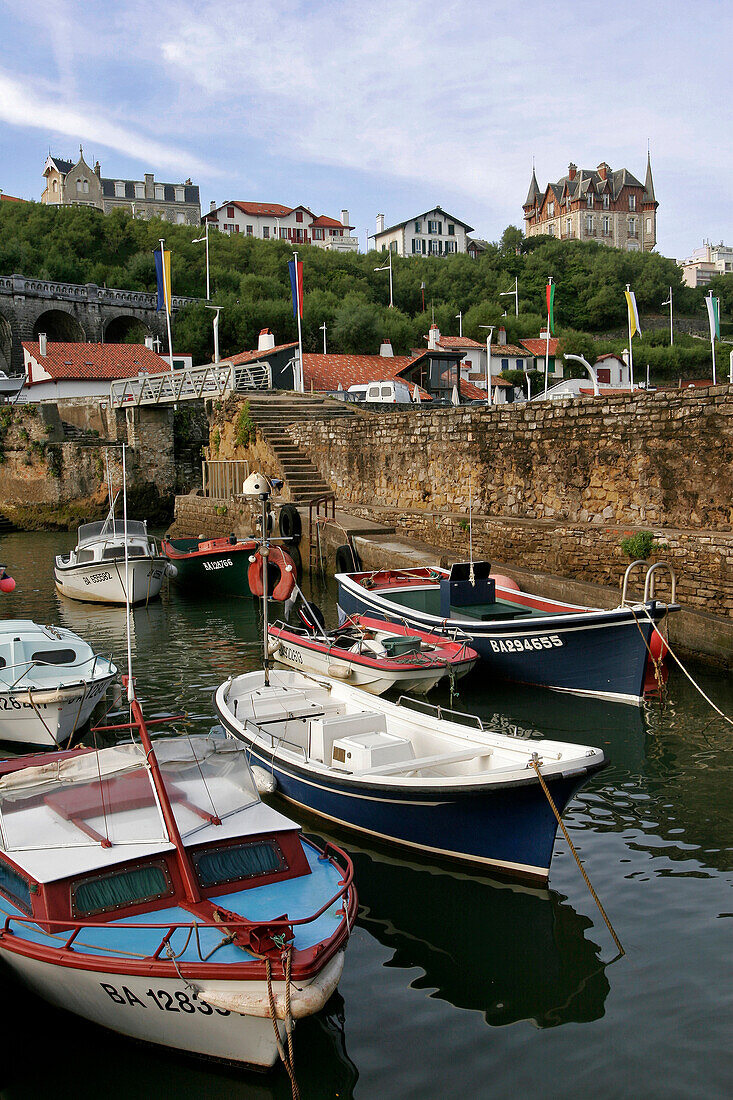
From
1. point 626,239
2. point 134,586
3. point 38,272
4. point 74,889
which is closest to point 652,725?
point 74,889

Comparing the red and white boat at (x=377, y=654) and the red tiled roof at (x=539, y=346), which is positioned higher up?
the red tiled roof at (x=539, y=346)

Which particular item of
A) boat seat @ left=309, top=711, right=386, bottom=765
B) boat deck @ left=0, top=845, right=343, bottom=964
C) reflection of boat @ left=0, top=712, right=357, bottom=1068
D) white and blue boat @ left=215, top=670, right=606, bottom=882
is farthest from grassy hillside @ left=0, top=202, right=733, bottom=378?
boat deck @ left=0, top=845, right=343, bottom=964

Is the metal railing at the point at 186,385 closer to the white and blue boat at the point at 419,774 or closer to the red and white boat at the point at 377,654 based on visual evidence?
the red and white boat at the point at 377,654

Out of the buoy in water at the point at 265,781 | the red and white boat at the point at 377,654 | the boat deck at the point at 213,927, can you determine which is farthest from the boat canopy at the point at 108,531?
the boat deck at the point at 213,927

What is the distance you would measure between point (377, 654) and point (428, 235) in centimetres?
8978

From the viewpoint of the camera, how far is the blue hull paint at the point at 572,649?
1059 centimetres

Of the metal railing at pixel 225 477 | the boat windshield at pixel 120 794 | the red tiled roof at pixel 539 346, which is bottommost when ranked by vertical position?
the boat windshield at pixel 120 794

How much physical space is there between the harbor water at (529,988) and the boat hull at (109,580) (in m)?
12.3

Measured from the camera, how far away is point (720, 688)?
11016 millimetres

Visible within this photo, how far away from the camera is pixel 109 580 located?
18.8 metres

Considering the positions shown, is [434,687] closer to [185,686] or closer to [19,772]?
[185,686]

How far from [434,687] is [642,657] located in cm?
257

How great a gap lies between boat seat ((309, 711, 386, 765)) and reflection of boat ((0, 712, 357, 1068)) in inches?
66.2

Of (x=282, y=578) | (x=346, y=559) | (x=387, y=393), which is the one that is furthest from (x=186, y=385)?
(x=282, y=578)
